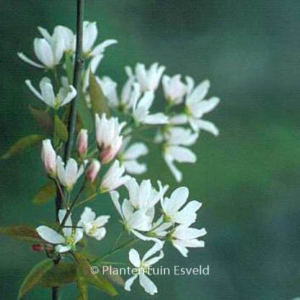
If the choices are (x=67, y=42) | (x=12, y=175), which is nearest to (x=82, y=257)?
(x=67, y=42)

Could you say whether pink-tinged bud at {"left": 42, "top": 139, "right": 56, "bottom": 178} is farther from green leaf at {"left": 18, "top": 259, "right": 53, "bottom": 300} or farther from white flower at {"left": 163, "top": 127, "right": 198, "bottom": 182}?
white flower at {"left": 163, "top": 127, "right": 198, "bottom": 182}

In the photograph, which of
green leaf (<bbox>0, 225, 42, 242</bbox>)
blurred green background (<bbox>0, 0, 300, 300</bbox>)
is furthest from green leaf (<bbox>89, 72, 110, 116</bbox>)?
blurred green background (<bbox>0, 0, 300, 300</bbox>)

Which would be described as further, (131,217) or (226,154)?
(226,154)

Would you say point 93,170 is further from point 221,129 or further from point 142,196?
point 221,129

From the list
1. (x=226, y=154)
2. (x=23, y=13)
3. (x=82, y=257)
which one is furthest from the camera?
(x=226, y=154)

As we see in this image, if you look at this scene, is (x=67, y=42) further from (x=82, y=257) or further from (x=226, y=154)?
(x=226, y=154)

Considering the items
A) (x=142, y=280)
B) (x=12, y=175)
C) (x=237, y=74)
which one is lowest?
(x=142, y=280)

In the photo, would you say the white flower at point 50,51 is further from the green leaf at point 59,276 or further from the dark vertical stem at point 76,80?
the green leaf at point 59,276
